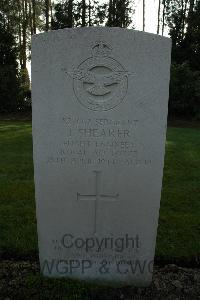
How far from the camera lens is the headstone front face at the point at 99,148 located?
11.2 feet

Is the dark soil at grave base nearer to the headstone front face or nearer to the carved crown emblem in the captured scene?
the headstone front face

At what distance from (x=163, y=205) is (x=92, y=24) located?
19.3 meters

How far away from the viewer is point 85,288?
373cm

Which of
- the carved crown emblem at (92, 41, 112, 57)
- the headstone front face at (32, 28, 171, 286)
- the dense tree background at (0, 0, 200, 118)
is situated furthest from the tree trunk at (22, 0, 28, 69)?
the carved crown emblem at (92, 41, 112, 57)

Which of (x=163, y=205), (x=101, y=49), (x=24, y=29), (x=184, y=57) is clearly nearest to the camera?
(x=101, y=49)

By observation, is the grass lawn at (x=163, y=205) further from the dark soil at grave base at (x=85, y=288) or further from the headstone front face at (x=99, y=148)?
the headstone front face at (x=99, y=148)

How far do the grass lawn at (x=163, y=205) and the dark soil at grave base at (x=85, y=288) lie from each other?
1.24 feet

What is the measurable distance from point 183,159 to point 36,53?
20.8 ft

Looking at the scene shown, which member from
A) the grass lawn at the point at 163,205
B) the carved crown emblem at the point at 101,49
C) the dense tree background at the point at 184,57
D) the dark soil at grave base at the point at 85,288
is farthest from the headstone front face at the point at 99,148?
the dense tree background at the point at 184,57

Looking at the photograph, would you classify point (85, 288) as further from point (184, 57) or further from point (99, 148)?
point (184, 57)

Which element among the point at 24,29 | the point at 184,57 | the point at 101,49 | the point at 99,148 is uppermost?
the point at 24,29

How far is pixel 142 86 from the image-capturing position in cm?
345

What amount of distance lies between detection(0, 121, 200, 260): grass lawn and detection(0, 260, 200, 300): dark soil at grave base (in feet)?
1.24

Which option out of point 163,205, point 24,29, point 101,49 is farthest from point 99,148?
point 24,29
